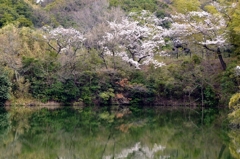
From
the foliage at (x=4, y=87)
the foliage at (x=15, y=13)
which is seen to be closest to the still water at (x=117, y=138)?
the foliage at (x=4, y=87)

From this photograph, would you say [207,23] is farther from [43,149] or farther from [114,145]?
[43,149]

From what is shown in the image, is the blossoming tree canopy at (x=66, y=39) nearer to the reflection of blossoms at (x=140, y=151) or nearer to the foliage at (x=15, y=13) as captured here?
the foliage at (x=15, y=13)

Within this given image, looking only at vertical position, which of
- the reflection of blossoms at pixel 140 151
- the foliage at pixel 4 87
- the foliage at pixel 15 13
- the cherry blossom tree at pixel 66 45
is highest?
the foliage at pixel 15 13

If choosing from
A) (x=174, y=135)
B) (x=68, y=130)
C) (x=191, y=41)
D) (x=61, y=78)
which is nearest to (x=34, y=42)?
(x=61, y=78)

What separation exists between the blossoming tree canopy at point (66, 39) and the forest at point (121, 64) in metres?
0.08

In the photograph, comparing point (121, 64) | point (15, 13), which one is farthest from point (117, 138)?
point (15, 13)

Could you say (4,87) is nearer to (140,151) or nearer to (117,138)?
(117,138)

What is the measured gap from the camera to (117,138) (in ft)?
53.5

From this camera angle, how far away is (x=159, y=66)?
108 feet

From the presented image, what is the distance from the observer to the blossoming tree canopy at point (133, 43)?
33312 mm

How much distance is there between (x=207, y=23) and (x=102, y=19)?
14995 millimetres

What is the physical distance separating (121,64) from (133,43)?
240cm

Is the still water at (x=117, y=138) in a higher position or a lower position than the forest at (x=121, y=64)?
lower

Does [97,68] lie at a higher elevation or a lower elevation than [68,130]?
higher
